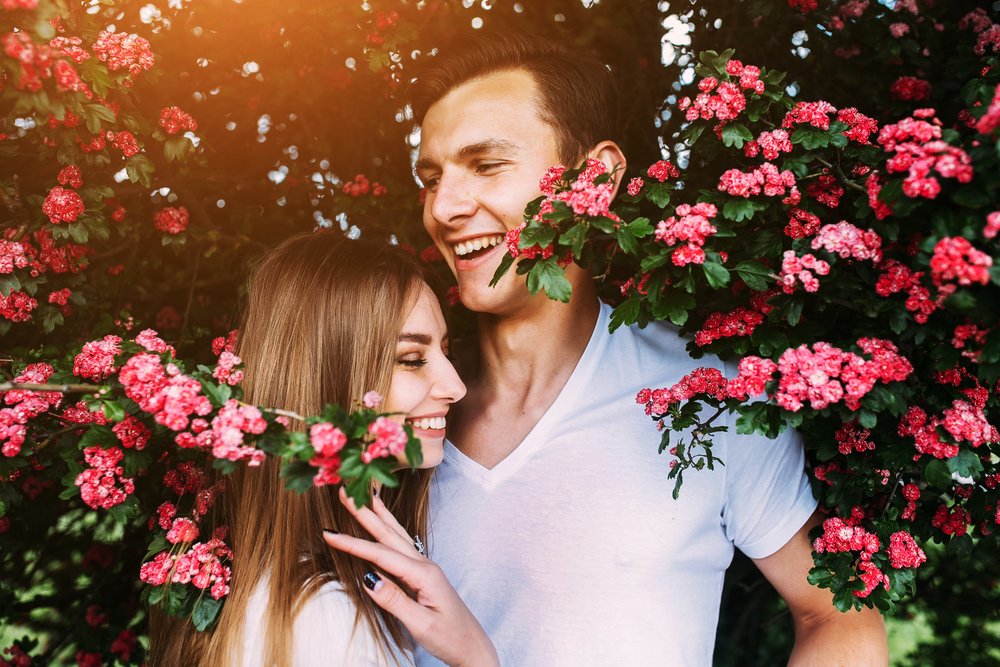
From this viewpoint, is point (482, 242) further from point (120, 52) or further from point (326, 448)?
point (326, 448)

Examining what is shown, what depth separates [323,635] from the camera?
193 cm

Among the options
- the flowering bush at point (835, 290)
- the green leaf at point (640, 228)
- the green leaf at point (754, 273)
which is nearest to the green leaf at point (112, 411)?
the flowering bush at point (835, 290)

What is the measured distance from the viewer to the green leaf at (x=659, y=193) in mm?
1807

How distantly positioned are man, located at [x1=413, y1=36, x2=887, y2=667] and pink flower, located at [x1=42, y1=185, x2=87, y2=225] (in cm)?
118

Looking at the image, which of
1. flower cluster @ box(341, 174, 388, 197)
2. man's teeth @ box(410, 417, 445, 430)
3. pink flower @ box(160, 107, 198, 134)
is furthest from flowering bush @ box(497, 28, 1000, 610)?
flower cluster @ box(341, 174, 388, 197)

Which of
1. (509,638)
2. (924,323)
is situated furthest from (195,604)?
(924,323)

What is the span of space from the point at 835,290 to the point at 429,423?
1263mm

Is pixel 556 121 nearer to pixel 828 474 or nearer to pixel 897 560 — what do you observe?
pixel 828 474

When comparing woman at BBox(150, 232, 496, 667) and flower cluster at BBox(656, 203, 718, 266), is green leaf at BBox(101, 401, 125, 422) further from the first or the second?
flower cluster at BBox(656, 203, 718, 266)

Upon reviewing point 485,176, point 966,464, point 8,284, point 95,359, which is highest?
point 485,176

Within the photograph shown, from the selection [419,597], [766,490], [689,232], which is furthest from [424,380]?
[766,490]

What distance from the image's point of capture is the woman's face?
7.45ft

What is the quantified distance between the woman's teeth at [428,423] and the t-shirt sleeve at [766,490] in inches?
38.0

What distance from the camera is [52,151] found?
2.20m
